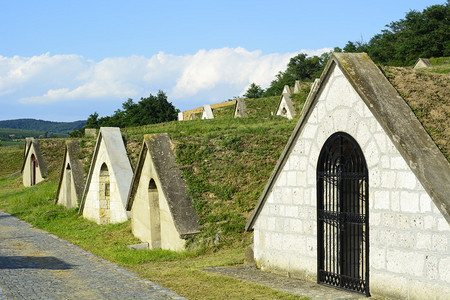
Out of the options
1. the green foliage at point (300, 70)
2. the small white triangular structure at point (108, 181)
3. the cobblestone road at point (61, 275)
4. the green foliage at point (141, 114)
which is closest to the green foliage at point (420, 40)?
the green foliage at point (300, 70)

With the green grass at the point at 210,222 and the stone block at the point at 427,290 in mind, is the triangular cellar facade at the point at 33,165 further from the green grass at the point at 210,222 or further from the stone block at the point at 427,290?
the stone block at the point at 427,290

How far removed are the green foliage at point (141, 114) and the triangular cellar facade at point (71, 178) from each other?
49239 mm

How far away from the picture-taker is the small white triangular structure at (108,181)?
19.5 m

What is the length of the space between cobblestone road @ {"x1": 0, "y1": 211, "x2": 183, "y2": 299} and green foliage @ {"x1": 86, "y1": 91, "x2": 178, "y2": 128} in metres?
58.9

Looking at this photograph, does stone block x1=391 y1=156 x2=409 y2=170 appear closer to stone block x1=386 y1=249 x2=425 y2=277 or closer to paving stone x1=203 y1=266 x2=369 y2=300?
stone block x1=386 y1=249 x2=425 y2=277

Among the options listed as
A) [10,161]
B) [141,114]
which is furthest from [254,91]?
[10,161]

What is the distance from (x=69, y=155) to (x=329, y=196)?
17.6 metres

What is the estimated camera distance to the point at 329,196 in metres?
9.45

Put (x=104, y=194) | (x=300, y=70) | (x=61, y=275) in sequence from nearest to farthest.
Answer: (x=61, y=275), (x=104, y=194), (x=300, y=70)

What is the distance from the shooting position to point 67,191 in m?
25.0

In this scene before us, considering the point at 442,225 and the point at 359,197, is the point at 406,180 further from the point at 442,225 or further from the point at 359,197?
the point at 359,197

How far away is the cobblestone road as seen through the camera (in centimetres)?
956

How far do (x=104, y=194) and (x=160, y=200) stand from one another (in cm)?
639

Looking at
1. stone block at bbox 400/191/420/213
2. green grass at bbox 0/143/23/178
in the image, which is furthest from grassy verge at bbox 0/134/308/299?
green grass at bbox 0/143/23/178
